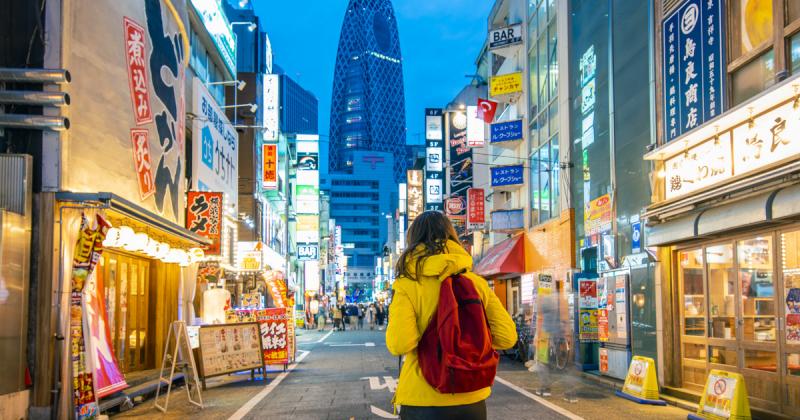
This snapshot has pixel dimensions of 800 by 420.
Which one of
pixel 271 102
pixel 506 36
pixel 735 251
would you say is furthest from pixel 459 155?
pixel 735 251

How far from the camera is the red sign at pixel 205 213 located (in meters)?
19.1

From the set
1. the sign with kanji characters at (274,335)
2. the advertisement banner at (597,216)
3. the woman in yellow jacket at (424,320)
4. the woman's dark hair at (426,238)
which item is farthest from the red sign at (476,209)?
the woman in yellow jacket at (424,320)

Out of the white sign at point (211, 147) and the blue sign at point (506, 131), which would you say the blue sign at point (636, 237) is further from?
the blue sign at point (506, 131)

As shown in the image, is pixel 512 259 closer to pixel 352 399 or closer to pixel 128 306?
pixel 128 306

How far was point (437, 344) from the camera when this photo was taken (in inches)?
129

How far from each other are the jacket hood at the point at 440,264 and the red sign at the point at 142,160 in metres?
11.7

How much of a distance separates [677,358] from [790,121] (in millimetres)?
5127

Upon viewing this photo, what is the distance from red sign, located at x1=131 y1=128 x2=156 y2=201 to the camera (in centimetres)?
1412

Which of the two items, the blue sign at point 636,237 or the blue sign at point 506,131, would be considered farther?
the blue sign at point 506,131

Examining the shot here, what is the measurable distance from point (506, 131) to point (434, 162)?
2743 cm

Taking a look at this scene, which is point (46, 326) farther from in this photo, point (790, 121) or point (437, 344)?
point (790, 121)

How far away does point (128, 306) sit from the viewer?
48.7 ft

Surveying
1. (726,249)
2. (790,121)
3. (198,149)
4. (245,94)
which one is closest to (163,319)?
(198,149)

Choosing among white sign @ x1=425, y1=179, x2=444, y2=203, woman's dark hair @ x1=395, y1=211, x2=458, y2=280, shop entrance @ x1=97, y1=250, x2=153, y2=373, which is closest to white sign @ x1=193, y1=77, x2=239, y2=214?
shop entrance @ x1=97, y1=250, x2=153, y2=373
